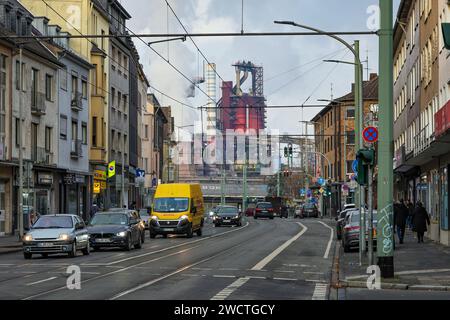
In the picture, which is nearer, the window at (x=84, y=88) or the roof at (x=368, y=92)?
the window at (x=84, y=88)

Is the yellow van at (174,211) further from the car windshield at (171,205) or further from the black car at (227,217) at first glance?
the black car at (227,217)

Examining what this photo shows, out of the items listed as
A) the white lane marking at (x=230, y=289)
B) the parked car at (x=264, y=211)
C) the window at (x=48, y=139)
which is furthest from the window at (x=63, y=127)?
the parked car at (x=264, y=211)

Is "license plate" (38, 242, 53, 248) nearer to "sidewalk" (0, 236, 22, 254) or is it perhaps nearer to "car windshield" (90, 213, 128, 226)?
"sidewalk" (0, 236, 22, 254)

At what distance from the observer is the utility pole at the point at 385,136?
19.3 meters

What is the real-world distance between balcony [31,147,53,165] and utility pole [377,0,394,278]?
31.8 metres

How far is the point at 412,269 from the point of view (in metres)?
22.6

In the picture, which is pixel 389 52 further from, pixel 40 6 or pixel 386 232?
pixel 40 6

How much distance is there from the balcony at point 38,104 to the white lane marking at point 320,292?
106 feet

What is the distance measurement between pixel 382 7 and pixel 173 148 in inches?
4503

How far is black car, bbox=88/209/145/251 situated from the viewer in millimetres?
31922

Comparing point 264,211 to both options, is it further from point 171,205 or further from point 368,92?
point 171,205

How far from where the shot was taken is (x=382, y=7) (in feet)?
63.8

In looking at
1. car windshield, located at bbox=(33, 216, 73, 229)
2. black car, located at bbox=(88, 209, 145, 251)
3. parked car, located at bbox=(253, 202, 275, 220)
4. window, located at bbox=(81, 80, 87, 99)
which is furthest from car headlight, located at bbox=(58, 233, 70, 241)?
parked car, located at bbox=(253, 202, 275, 220)

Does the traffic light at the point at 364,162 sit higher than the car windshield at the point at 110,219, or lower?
higher
